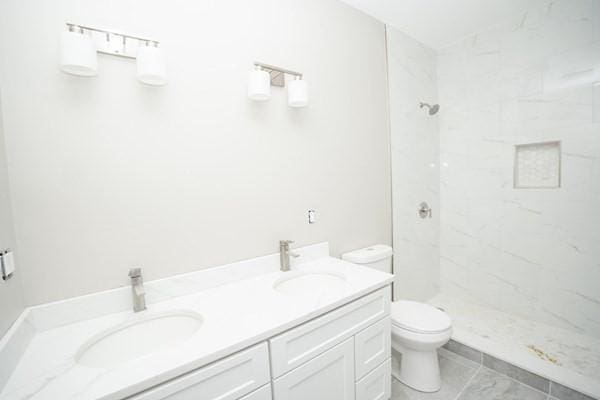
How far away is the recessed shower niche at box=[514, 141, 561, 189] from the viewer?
6.50 ft

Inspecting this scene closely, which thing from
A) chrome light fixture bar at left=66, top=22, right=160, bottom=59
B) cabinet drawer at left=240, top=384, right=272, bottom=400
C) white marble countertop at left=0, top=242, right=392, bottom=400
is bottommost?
cabinet drawer at left=240, top=384, right=272, bottom=400

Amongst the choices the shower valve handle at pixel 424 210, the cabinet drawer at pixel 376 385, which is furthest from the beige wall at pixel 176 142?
the shower valve handle at pixel 424 210

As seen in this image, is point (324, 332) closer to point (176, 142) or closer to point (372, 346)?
point (372, 346)

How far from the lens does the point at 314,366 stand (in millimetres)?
1030

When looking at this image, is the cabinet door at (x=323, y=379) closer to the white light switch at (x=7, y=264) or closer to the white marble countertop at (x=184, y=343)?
the white marble countertop at (x=184, y=343)

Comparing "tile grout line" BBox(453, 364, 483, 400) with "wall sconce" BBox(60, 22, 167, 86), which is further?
"tile grout line" BBox(453, 364, 483, 400)

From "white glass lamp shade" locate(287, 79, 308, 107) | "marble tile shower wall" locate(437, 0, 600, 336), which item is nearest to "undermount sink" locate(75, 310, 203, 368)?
"white glass lamp shade" locate(287, 79, 308, 107)

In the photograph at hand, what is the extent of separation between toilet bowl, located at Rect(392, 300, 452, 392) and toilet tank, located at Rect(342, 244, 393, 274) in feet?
0.96

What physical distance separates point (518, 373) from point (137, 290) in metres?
2.28

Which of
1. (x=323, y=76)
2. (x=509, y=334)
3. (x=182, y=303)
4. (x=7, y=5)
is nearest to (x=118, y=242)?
(x=182, y=303)

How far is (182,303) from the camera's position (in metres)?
1.11

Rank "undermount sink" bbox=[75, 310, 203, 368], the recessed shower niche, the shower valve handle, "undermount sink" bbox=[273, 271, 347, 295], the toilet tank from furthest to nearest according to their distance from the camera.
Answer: the shower valve handle
the recessed shower niche
the toilet tank
"undermount sink" bbox=[273, 271, 347, 295]
"undermount sink" bbox=[75, 310, 203, 368]

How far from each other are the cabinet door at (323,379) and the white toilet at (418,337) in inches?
21.0

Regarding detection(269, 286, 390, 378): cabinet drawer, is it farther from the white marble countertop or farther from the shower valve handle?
the shower valve handle
